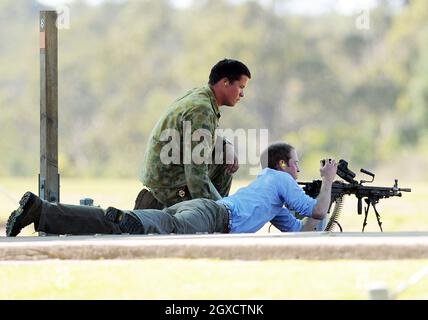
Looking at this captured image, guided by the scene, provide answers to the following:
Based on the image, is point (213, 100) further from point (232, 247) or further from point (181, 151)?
point (232, 247)

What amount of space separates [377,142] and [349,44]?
5.70m

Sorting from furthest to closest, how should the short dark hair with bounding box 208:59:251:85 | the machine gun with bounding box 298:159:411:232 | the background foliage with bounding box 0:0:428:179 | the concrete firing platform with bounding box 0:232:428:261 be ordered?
1. the background foliage with bounding box 0:0:428:179
2. the short dark hair with bounding box 208:59:251:85
3. the machine gun with bounding box 298:159:411:232
4. the concrete firing platform with bounding box 0:232:428:261

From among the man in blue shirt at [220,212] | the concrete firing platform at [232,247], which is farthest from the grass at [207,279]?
the man in blue shirt at [220,212]

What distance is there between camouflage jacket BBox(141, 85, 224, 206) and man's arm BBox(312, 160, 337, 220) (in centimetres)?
75

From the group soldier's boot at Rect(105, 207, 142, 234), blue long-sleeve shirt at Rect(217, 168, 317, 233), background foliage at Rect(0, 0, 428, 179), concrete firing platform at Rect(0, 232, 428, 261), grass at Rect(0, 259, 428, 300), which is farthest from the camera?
background foliage at Rect(0, 0, 428, 179)

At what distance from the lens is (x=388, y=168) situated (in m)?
41.4

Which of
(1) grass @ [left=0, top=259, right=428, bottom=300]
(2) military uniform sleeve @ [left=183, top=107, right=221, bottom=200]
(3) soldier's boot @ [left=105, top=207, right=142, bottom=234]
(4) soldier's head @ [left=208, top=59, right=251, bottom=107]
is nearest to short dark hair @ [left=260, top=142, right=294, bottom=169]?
(2) military uniform sleeve @ [left=183, top=107, right=221, bottom=200]

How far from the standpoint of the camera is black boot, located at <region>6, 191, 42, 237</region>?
258 inches

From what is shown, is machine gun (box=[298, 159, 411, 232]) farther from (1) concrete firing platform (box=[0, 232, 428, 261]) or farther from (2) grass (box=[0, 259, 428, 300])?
(2) grass (box=[0, 259, 428, 300])

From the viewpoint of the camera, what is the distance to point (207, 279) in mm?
5324

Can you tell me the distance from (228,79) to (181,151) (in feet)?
1.91

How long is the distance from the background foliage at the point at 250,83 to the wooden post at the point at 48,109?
31.8m

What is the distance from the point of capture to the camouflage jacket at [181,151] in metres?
7.80

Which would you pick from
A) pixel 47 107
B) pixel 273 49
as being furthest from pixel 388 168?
pixel 47 107
